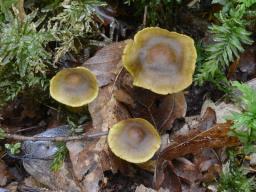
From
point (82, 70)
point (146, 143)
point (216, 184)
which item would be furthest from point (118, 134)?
point (216, 184)

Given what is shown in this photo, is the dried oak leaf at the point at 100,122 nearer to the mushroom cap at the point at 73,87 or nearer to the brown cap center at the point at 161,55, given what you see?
the mushroom cap at the point at 73,87

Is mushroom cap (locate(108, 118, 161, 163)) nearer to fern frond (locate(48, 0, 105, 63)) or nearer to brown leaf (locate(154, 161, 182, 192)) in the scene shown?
brown leaf (locate(154, 161, 182, 192))

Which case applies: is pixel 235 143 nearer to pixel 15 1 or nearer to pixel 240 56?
pixel 240 56

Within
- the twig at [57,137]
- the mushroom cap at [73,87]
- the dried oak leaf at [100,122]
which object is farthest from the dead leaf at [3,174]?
the mushroom cap at [73,87]

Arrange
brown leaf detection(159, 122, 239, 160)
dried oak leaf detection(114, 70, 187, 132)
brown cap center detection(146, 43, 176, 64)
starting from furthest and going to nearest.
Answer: dried oak leaf detection(114, 70, 187, 132)
brown cap center detection(146, 43, 176, 64)
brown leaf detection(159, 122, 239, 160)

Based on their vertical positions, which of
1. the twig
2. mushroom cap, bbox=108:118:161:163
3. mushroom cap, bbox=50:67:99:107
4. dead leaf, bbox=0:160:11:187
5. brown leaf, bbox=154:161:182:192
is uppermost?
mushroom cap, bbox=50:67:99:107

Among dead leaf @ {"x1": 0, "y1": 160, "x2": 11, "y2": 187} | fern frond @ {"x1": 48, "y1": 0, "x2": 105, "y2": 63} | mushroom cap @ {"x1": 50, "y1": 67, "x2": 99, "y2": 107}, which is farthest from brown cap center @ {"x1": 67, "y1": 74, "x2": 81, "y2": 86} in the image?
dead leaf @ {"x1": 0, "y1": 160, "x2": 11, "y2": 187}
